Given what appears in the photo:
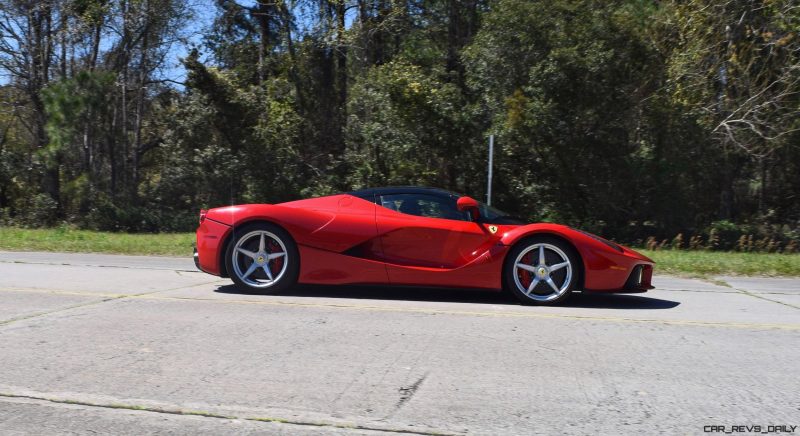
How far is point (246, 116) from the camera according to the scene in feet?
80.2

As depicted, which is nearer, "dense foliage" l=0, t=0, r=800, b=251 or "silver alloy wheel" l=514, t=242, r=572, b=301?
"silver alloy wheel" l=514, t=242, r=572, b=301

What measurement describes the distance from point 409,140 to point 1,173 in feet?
55.4

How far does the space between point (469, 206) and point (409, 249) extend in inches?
31.8

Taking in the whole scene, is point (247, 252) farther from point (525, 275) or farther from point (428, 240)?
point (525, 275)

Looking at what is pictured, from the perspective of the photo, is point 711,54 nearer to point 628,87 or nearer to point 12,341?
point 628,87

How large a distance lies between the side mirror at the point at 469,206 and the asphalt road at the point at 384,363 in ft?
3.22

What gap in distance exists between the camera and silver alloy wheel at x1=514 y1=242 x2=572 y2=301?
23.9 feet

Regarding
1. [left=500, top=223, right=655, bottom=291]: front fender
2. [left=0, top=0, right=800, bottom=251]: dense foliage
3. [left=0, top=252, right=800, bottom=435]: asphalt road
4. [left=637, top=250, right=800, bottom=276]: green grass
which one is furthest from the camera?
[left=0, top=0, right=800, bottom=251]: dense foliage

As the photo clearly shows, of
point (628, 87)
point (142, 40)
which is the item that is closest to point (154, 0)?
point (142, 40)

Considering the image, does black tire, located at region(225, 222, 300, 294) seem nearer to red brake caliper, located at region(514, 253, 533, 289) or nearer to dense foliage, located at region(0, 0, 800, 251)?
red brake caliper, located at region(514, 253, 533, 289)

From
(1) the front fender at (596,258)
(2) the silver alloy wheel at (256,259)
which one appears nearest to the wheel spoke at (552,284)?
(1) the front fender at (596,258)

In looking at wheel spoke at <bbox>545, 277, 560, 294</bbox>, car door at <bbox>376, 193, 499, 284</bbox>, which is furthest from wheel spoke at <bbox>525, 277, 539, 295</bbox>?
car door at <bbox>376, 193, 499, 284</bbox>

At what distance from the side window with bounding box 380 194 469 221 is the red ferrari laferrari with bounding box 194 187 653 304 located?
0.04 feet

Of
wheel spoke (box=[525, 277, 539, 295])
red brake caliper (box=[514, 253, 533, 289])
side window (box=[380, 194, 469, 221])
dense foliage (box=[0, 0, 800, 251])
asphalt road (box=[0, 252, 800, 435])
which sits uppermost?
dense foliage (box=[0, 0, 800, 251])
